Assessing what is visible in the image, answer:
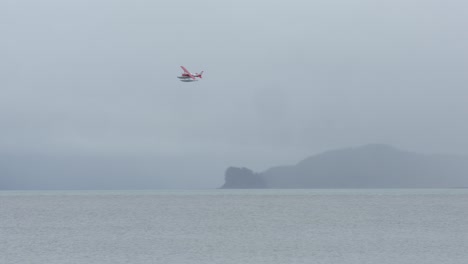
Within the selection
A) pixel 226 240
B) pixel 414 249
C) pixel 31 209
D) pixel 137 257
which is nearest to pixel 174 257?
pixel 137 257

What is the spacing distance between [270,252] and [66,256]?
376 inches

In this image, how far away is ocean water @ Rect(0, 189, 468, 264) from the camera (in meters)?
41.7

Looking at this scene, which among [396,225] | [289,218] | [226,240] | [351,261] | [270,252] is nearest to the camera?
[351,261]

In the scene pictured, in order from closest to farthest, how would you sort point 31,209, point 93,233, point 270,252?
point 270,252 < point 93,233 < point 31,209

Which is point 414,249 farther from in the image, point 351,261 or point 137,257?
point 137,257

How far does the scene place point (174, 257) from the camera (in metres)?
41.5

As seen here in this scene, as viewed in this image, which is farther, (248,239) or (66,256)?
(248,239)

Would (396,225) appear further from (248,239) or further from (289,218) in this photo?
(248,239)

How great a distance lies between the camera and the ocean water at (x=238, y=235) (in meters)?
41.7

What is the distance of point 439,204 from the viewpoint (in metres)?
80.3

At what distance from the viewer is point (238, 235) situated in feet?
168

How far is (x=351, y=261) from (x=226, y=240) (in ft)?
35.6

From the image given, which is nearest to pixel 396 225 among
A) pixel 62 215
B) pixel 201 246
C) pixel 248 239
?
pixel 248 239

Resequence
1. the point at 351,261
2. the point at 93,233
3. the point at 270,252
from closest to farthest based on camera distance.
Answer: the point at 351,261 < the point at 270,252 < the point at 93,233
